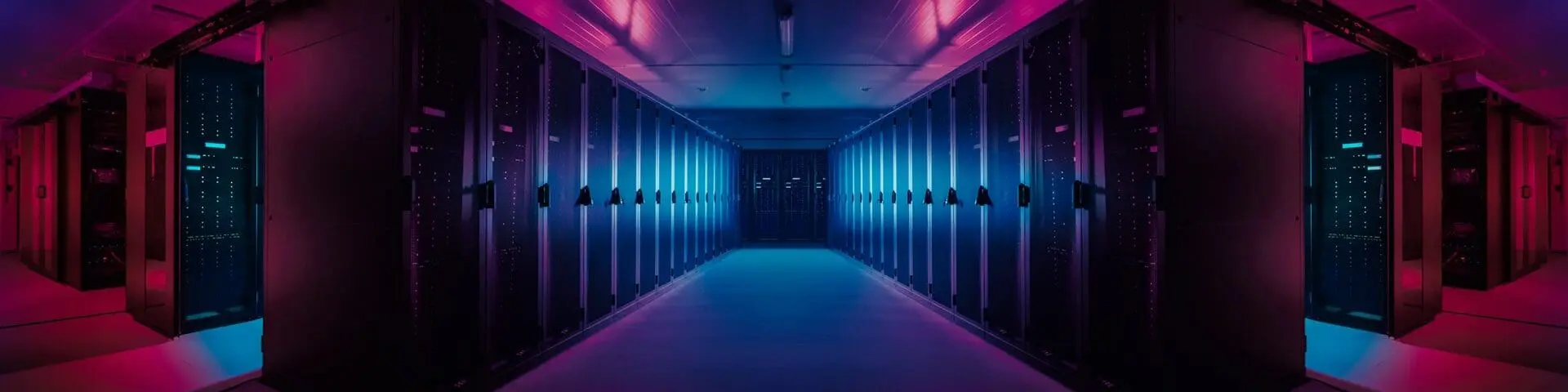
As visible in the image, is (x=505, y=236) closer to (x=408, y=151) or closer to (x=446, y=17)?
(x=408, y=151)

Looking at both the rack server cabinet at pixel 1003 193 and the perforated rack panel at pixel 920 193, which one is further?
the perforated rack panel at pixel 920 193

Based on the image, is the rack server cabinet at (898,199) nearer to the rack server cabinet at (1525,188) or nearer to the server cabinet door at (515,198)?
the server cabinet door at (515,198)

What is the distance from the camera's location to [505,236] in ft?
9.79

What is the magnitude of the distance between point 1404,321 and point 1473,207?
387 cm

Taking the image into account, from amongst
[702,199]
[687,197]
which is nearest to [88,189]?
[687,197]

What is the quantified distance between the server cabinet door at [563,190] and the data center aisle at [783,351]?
1.09 ft

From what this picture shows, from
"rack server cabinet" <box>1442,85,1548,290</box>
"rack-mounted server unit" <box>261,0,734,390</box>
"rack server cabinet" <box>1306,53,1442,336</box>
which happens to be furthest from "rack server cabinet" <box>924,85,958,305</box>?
"rack server cabinet" <box>1442,85,1548,290</box>

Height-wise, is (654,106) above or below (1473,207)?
above

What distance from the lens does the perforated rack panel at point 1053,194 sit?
2.88 m

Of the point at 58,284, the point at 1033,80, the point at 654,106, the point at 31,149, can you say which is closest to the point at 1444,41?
the point at 1033,80

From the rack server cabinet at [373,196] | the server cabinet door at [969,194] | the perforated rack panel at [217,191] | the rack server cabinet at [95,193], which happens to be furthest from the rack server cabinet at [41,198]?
the server cabinet door at [969,194]

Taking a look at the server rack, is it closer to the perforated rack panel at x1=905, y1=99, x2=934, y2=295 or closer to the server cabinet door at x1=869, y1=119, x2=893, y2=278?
the server cabinet door at x1=869, y1=119, x2=893, y2=278

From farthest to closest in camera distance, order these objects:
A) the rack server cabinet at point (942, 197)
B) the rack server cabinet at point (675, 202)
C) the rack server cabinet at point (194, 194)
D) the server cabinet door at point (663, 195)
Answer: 1. the rack server cabinet at point (675, 202)
2. the server cabinet door at point (663, 195)
3. the rack server cabinet at point (942, 197)
4. the rack server cabinet at point (194, 194)

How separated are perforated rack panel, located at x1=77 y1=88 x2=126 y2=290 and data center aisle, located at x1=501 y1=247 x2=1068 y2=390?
720 cm
